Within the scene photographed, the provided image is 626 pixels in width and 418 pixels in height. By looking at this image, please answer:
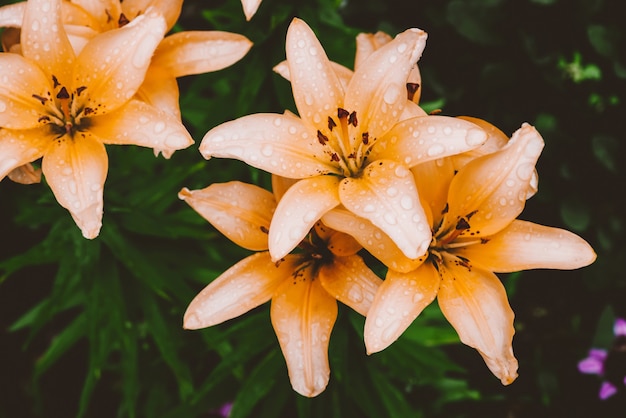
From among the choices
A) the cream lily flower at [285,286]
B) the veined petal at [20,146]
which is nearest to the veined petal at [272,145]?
the cream lily flower at [285,286]

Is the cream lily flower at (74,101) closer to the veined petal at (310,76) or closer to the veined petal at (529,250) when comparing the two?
the veined petal at (310,76)

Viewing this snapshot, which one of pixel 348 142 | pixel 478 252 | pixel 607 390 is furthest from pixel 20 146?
pixel 607 390

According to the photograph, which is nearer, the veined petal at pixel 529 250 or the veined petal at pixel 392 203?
the veined petal at pixel 392 203

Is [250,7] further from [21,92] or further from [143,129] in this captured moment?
[21,92]

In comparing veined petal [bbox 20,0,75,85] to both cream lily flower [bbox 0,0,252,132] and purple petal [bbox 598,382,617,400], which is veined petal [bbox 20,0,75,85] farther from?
purple petal [bbox 598,382,617,400]

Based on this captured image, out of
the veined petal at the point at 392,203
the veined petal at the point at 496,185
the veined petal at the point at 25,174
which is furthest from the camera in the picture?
the veined petal at the point at 25,174

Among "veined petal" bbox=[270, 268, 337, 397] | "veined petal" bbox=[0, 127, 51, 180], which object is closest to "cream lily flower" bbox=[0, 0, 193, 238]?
"veined petal" bbox=[0, 127, 51, 180]
